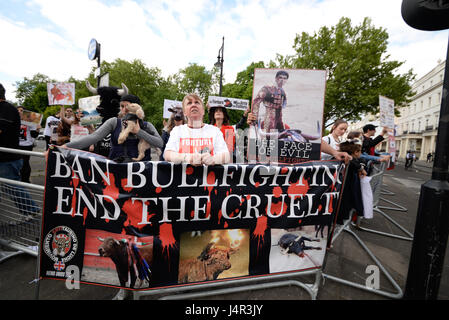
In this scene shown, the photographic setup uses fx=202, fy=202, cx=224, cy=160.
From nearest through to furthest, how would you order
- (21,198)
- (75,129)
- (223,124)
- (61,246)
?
1. (61,246)
2. (21,198)
3. (75,129)
4. (223,124)

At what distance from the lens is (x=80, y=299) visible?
76.8 inches

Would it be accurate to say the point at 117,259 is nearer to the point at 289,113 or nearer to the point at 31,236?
the point at 31,236

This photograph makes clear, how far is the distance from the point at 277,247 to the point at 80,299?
1.97 m

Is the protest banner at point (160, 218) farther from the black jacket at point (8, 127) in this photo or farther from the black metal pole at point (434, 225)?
the black jacket at point (8, 127)

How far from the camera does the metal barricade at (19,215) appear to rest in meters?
2.19

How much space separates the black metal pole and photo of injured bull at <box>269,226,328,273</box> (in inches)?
31.3

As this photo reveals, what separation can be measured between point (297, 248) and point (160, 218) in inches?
54.7

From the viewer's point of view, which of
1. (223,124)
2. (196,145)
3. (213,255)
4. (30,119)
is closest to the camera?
(213,255)

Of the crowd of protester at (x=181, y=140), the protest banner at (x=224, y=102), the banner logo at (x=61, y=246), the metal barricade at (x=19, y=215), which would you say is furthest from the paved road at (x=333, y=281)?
the protest banner at (x=224, y=102)

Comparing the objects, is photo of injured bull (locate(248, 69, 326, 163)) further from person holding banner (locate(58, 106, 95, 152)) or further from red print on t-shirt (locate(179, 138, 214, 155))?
person holding banner (locate(58, 106, 95, 152))

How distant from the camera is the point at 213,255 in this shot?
73.2 inches

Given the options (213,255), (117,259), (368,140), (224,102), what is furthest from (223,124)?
(368,140)
